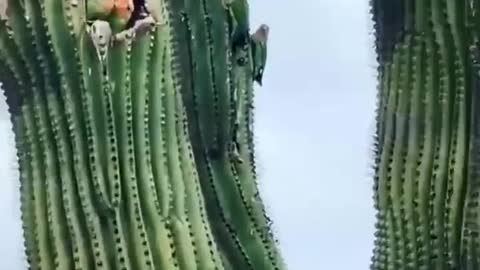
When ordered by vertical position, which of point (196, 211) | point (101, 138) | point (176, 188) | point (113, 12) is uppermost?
point (113, 12)

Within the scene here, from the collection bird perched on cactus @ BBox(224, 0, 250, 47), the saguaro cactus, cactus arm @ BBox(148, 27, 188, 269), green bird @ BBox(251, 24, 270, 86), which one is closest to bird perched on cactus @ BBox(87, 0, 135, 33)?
cactus arm @ BBox(148, 27, 188, 269)

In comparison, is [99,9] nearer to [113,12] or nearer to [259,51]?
[113,12]

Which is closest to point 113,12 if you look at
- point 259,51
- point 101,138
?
point 101,138

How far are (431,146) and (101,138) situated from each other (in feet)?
6.46

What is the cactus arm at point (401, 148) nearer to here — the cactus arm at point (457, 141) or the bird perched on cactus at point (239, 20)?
the cactus arm at point (457, 141)

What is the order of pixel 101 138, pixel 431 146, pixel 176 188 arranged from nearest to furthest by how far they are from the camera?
pixel 101 138, pixel 431 146, pixel 176 188

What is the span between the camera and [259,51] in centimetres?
1345

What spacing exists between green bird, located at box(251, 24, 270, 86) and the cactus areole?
2.82m

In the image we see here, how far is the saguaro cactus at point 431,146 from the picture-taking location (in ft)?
31.9

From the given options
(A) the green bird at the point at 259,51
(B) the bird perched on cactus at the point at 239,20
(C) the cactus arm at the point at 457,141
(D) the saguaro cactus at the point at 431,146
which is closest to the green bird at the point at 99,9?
(D) the saguaro cactus at the point at 431,146

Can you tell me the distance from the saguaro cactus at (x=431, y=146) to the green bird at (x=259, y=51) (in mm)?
3143

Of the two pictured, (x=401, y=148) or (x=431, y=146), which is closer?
(x=431, y=146)

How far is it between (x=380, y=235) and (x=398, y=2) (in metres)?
1.48

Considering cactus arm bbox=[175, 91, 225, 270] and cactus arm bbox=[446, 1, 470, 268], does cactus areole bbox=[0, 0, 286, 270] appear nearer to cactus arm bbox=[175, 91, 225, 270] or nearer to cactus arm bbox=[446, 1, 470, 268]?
cactus arm bbox=[175, 91, 225, 270]
